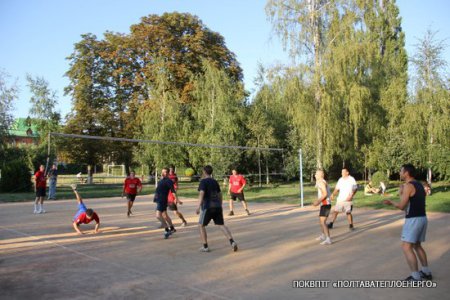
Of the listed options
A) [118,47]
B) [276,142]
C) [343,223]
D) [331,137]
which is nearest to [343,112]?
[331,137]

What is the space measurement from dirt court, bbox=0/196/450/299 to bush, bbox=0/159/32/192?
687 inches

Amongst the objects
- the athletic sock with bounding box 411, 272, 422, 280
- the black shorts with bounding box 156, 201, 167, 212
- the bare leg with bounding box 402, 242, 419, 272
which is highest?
the black shorts with bounding box 156, 201, 167, 212

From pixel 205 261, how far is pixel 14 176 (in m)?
25.9

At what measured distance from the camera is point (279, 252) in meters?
8.87

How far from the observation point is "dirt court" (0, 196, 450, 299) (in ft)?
20.0

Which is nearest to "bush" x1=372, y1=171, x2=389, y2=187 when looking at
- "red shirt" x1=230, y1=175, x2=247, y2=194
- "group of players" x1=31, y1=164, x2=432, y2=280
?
"red shirt" x1=230, y1=175, x2=247, y2=194

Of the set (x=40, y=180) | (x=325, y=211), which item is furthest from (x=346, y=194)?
(x=40, y=180)

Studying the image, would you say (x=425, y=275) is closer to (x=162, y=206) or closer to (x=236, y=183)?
(x=162, y=206)

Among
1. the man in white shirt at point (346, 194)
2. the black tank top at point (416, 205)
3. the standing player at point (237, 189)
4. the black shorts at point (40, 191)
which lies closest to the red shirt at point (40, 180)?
the black shorts at point (40, 191)

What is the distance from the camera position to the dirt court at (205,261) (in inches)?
240

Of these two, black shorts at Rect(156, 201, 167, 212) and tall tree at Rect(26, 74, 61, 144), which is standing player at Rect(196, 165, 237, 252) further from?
tall tree at Rect(26, 74, 61, 144)

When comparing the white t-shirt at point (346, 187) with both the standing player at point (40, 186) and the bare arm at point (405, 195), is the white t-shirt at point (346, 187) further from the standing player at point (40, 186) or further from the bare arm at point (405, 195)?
the standing player at point (40, 186)

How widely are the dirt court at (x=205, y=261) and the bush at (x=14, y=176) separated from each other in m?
17.4

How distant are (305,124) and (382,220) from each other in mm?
11341
